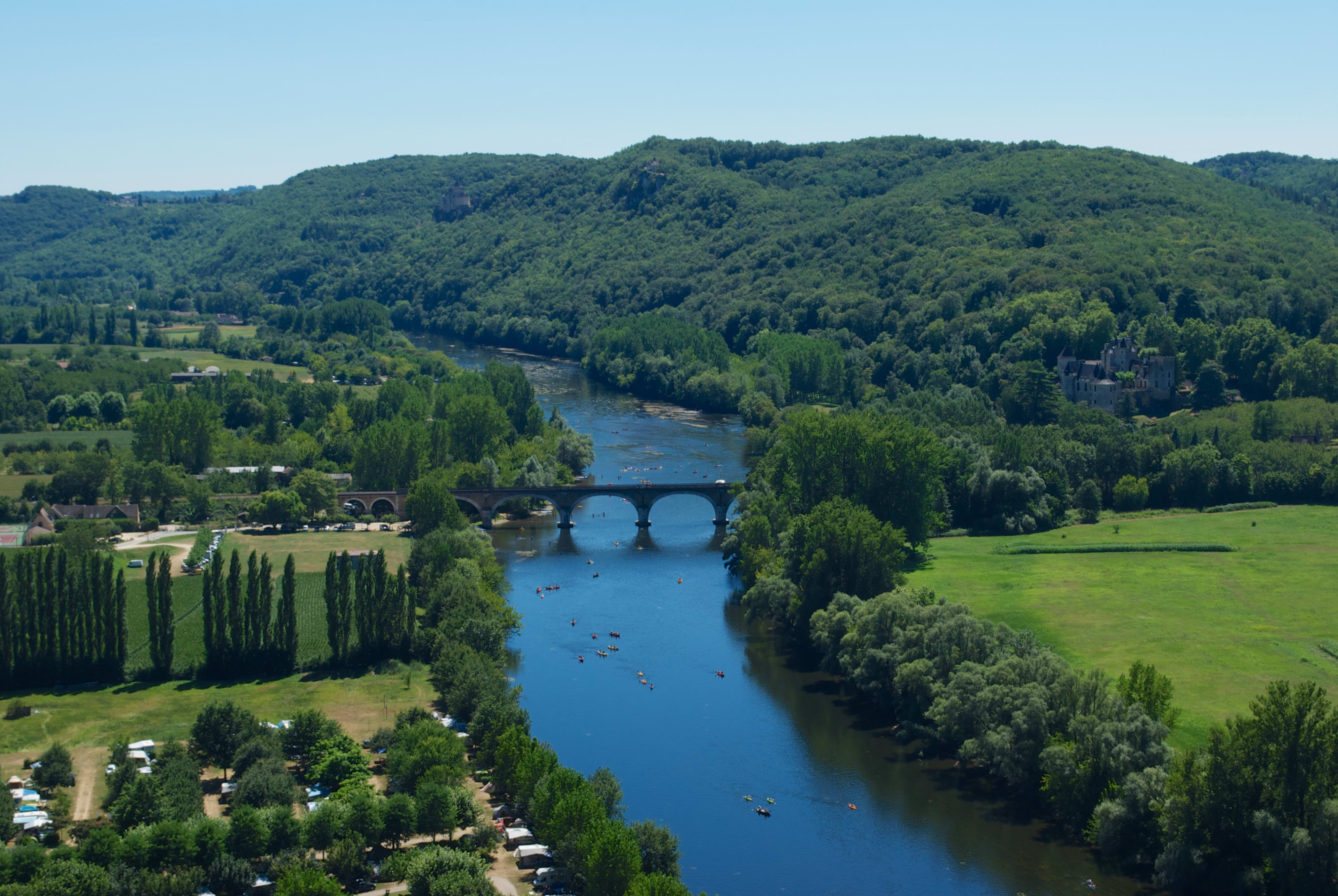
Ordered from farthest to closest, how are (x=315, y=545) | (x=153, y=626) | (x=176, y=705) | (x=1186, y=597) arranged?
(x=315, y=545) < (x=1186, y=597) < (x=153, y=626) < (x=176, y=705)

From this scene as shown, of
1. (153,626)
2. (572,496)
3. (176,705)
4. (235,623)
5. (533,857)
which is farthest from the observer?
(572,496)

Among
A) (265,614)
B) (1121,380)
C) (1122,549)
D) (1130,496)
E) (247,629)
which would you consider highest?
(1121,380)

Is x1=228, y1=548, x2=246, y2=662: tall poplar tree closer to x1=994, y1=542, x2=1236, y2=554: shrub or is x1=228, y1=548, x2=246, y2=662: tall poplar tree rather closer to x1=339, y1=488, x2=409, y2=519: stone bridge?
x1=339, y1=488, x2=409, y2=519: stone bridge

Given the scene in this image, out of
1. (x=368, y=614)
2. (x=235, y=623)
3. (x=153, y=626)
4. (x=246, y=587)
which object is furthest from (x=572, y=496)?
(x=153, y=626)

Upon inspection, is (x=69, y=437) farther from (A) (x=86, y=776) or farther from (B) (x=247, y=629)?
(A) (x=86, y=776)

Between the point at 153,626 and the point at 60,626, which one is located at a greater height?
the point at 60,626

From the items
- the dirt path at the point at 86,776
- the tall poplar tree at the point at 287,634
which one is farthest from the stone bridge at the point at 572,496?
the dirt path at the point at 86,776

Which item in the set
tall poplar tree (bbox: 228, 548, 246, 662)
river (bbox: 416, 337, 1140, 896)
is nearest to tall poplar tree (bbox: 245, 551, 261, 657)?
tall poplar tree (bbox: 228, 548, 246, 662)
